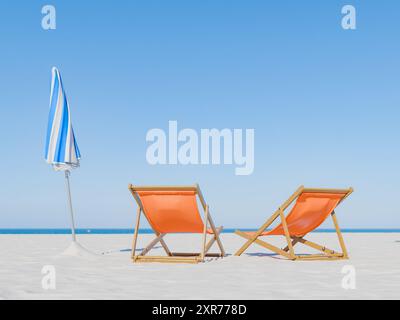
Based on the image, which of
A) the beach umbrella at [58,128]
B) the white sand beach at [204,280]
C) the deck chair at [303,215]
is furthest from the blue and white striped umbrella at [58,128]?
the deck chair at [303,215]

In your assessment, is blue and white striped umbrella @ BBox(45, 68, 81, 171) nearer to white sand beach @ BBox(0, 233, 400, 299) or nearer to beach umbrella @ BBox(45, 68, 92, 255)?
beach umbrella @ BBox(45, 68, 92, 255)

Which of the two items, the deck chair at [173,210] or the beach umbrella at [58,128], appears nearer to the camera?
the deck chair at [173,210]

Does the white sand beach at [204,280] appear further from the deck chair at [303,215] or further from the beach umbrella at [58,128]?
the beach umbrella at [58,128]

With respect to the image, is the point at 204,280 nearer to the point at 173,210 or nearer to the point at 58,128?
the point at 173,210

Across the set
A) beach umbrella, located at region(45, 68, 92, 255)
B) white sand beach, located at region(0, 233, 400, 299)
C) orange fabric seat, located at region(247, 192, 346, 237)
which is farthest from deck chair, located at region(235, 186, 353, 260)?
beach umbrella, located at region(45, 68, 92, 255)

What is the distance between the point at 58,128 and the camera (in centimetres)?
756

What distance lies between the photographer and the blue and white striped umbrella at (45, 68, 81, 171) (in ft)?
24.8

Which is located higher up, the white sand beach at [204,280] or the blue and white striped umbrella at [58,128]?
the blue and white striped umbrella at [58,128]

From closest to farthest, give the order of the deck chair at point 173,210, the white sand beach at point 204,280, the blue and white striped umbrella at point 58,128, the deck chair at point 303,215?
the white sand beach at point 204,280
the deck chair at point 173,210
the deck chair at point 303,215
the blue and white striped umbrella at point 58,128

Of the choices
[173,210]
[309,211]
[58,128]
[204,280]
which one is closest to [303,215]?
[309,211]

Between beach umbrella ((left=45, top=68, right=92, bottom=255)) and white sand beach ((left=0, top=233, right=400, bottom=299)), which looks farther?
beach umbrella ((left=45, top=68, right=92, bottom=255))

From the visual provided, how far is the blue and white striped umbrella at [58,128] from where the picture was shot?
7.55m

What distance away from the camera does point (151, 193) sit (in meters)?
6.72
